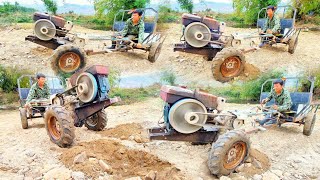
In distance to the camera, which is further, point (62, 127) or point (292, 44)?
point (292, 44)

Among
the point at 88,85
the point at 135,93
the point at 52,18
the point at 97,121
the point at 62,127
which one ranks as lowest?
the point at 135,93

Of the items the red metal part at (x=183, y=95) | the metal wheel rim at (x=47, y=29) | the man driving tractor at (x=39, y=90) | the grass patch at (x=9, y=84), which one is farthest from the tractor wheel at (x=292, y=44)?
the grass patch at (x=9, y=84)

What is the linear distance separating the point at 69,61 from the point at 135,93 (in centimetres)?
423

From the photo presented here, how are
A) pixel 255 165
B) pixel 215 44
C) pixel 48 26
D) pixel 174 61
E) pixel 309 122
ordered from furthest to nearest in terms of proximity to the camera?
pixel 174 61, pixel 48 26, pixel 215 44, pixel 309 122, pixel 255 165

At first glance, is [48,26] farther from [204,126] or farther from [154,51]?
[204,126]

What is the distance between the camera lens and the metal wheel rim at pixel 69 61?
28.7ft

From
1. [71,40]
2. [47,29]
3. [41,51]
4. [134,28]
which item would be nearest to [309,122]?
[134,28]

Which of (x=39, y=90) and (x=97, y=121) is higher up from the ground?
(x=39, y=90)

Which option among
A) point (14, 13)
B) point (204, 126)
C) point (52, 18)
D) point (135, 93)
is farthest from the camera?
point (14, 13)

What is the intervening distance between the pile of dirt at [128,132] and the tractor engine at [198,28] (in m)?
2.21

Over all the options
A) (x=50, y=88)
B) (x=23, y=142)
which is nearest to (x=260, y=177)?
(x=23, y=142)

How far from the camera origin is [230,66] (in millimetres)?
8461

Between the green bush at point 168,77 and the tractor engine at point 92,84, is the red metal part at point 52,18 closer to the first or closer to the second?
the green bush at point 168,77

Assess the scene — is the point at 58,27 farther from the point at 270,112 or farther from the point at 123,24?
the point at 270,112
